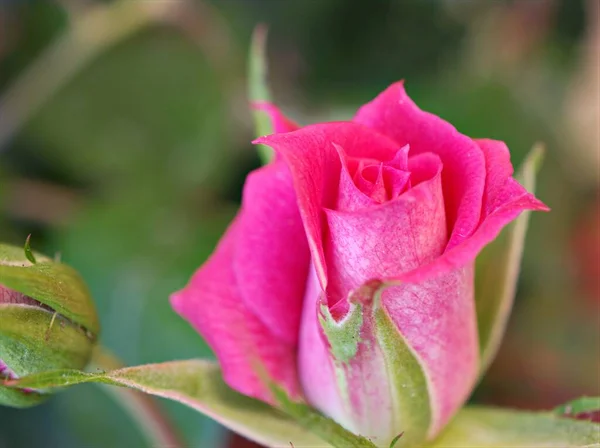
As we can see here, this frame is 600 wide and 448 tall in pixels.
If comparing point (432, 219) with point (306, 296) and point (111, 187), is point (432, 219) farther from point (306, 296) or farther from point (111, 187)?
point (111, 187)

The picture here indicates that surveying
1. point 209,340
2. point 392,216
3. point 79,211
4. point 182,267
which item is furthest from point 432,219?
point 79,211

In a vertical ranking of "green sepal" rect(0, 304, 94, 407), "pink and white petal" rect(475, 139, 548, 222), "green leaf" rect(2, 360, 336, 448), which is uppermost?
"pink and white petal" rect(475, 139, 548, 222)

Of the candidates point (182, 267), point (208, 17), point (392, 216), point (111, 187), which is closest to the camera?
point (392, 216)

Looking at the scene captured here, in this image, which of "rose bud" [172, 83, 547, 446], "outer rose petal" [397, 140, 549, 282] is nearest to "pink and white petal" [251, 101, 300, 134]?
"rose bud" [172, 83, 547, 446]

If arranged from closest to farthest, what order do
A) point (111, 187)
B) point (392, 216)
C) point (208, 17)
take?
1. point (392, 216)
2. point (111, 187)
3. point (208, 17)

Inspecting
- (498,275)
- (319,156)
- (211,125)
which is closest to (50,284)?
(319,156)

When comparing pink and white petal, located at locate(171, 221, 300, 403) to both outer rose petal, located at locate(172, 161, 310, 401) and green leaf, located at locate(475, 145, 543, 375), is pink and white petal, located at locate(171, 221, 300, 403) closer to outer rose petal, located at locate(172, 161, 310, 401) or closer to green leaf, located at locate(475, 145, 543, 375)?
outer rose petal, located at locate(172, 161, 310, 401)

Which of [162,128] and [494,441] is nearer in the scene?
[494,441]
